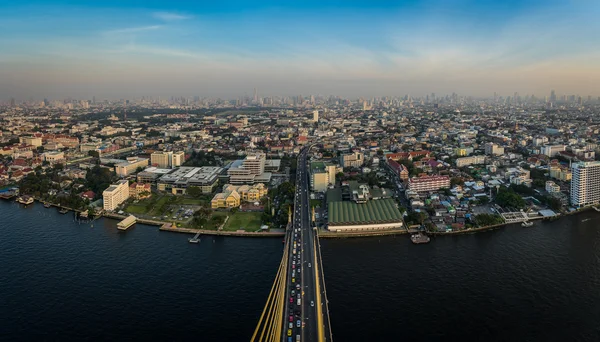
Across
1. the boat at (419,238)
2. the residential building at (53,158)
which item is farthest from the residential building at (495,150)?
the residential building at (53,158)

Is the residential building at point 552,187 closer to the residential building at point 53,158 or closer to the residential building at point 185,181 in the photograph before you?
the residential building at point 185,181

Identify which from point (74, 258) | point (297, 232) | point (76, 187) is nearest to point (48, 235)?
point (74, 258)

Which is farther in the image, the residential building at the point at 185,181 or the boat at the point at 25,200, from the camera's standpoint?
the residential building at the point at 185,181

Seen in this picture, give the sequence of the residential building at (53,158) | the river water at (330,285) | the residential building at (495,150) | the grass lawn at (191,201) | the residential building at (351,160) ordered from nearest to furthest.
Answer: the river water at (330,285)
the grass lawn at (191,201)
the residential building at (351,160)
the residential building at (53,158)
the residential building at (495,150)

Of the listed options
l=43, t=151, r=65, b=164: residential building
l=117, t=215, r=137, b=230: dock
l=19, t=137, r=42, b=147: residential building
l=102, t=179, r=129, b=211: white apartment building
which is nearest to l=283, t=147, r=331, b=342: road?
l=117, t=215, r=137, b=230: dock

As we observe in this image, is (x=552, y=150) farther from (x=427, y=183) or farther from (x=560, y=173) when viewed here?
(x=427, y=183)

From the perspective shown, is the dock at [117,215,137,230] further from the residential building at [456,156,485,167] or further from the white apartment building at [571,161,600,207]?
the residential building at [456,156,485,167]

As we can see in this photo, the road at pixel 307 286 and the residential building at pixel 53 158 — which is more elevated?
the residential building at pixel 53 158
